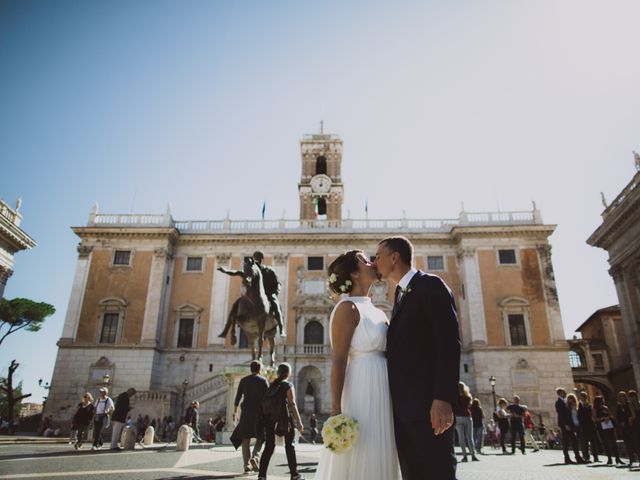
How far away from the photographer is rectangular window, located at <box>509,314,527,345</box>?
28438 millimetres

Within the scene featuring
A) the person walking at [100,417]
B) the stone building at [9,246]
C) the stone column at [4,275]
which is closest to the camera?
the person walking at [100,417]

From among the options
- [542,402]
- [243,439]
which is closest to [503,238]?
[542,402]

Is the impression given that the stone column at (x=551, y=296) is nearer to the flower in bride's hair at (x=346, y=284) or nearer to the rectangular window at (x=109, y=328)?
the rectangular window at (x=109, y=328)

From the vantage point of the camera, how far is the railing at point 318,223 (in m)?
31.8

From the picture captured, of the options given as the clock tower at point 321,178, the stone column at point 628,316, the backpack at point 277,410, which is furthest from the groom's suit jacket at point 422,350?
the clock tower at point 321,178

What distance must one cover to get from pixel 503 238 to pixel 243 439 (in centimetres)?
2811

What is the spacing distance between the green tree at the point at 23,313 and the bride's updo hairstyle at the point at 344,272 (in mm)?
37997

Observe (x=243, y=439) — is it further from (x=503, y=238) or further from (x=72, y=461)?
(x=503, y=238)

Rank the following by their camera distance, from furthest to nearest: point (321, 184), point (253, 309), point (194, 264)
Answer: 1. point (321, 184)
2. point (194, 264)
3. point (253, 309)

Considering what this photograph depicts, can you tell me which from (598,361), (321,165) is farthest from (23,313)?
(598,361)

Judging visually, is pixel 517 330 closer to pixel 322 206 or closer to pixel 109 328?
pixel 322 206

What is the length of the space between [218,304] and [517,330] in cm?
2004

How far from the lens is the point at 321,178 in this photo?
41750 mm

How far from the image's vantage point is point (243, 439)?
21.4 ft
